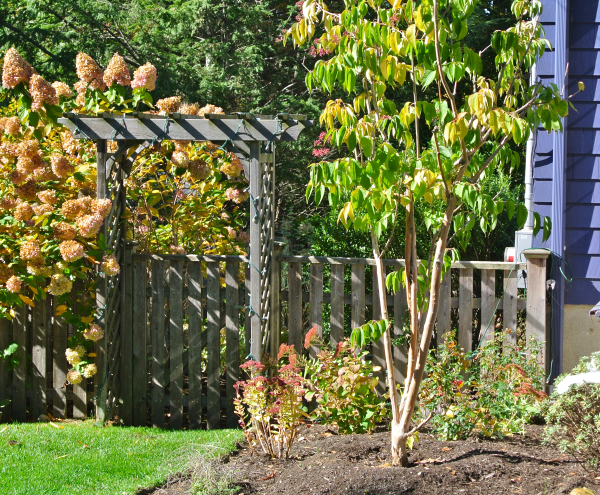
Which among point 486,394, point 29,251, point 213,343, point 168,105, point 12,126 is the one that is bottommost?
point 486,394

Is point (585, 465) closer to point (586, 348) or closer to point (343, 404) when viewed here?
point (343, 404)

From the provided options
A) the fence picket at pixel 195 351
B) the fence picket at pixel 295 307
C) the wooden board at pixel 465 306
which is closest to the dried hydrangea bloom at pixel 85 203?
the fence picket at pixel 195 351

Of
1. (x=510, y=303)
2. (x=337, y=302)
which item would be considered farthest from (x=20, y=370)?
(x=510, y=303)

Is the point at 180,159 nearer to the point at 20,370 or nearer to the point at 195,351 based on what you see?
the point at 195,351

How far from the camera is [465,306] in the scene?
15.5ft

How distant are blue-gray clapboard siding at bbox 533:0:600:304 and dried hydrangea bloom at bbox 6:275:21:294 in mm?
3931

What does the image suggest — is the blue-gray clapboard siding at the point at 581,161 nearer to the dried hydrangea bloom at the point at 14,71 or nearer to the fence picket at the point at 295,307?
the fence picket at the point at 295,307

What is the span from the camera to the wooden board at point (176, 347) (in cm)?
496

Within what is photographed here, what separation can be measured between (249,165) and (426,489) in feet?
8.42

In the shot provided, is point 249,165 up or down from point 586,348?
up

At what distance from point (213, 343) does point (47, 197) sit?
65.2 inches

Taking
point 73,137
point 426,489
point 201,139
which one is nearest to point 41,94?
point 73,137

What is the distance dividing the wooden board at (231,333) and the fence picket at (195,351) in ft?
0.75

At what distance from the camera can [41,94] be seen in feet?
15.1
